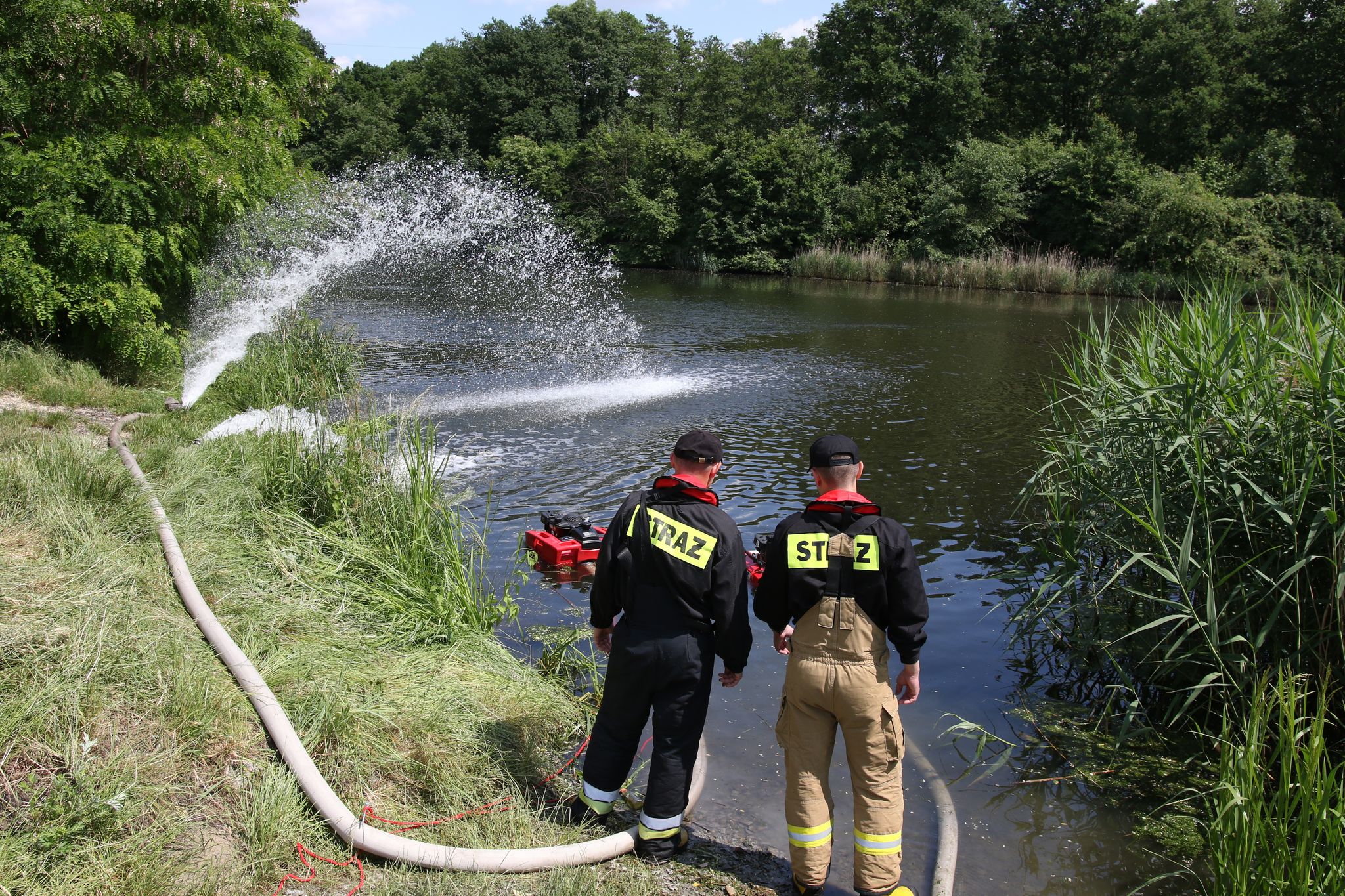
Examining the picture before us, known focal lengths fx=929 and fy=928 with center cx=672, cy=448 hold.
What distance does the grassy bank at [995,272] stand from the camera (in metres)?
34.8

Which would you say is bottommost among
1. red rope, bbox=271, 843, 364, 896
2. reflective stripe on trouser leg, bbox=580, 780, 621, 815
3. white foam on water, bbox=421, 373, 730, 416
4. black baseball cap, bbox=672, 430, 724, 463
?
reflective stripe on trouser leg, bbox=580, 780, 621, 815

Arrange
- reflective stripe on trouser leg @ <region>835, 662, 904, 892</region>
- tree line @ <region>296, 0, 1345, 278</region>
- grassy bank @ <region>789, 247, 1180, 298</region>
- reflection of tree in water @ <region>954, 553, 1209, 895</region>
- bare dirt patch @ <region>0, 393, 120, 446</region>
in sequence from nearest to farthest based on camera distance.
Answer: reflective stripe on trouser leg @ <region>835, 662, 904, 892</region> < reflection of tree in water @ <region>954, 553, 1209, 895</region> < bare dirt patch @ <region>0, 393, 120, 446</region> < grassy bank @ <region>789, 247, 1180, 298</region> < tree line @ <region>296, 0, 1345, 278</region>

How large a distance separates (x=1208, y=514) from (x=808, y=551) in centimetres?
278

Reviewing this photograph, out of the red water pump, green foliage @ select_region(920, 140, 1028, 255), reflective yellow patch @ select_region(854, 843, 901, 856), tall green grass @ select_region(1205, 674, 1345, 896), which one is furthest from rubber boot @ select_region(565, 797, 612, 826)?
green foliage @ select_region(920, 140, 1028, 255)

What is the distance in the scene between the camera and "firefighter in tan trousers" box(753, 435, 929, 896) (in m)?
3.76

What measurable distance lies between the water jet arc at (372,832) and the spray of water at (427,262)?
829 centimetres

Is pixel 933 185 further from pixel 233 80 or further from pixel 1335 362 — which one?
pixel 1335 362

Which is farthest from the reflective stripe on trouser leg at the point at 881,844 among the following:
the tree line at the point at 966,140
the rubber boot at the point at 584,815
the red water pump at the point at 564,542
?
the tree line at the point at 966,140

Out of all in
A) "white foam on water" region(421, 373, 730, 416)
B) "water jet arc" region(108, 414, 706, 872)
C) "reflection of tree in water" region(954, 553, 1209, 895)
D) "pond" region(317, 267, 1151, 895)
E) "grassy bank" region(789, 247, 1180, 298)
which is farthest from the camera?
"grassy bank" region(789, 247, 1180, 298)

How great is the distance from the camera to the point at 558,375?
17344 mm

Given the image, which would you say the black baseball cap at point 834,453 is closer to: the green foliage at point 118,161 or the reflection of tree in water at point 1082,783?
the reflection of tree in water at point 1082,783

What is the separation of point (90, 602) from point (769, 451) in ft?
29.7

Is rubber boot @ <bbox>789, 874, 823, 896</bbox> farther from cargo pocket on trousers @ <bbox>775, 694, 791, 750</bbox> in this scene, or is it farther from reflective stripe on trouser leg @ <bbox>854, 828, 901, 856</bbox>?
cargo pocket on trousers @ <bbox>775, 694, 791, 750</bbox>

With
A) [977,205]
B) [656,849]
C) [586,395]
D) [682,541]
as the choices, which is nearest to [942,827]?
[656,849]
